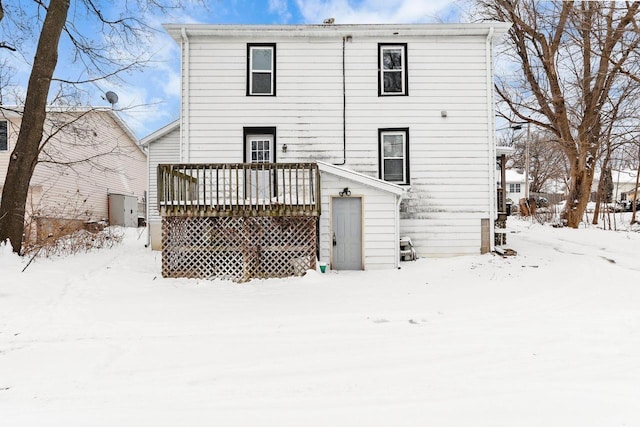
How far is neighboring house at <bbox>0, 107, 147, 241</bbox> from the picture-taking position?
14.7 metres

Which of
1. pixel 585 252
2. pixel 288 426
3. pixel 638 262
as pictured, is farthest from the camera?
pixel 585 252

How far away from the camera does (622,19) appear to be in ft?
34.2

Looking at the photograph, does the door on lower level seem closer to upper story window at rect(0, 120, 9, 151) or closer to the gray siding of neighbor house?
the gray siding of neighbor house

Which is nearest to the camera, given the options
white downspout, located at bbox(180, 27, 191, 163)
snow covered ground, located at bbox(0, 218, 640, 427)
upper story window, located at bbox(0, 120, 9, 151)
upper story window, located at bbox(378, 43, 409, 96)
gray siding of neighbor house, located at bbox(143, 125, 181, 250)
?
snow covered ground, located at bbox(0, 218, 640, 427)

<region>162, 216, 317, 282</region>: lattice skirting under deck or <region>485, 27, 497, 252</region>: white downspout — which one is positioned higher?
<region>485, 27, 497, 252</region>: white downspout

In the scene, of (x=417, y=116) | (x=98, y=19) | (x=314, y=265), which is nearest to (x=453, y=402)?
(x=314, y=265)

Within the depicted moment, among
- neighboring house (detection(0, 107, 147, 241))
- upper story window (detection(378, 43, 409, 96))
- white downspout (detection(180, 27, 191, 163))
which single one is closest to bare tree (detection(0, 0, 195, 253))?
white downspout (detection(180, 27, 191, 163))

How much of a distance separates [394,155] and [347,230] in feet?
9.37

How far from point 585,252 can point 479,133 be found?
4.60 metres

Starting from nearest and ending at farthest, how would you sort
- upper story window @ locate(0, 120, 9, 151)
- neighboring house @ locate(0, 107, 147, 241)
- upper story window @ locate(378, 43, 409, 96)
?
upper story window @ locate(378, 43, 409, 96) < neighboring house @ locate(0, 107, 147, 241) < upper story window @ locate(0, 120, 9, 151)

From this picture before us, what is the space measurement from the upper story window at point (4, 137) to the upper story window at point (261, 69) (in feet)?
40.2

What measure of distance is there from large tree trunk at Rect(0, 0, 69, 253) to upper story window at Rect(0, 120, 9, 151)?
9.35 meters

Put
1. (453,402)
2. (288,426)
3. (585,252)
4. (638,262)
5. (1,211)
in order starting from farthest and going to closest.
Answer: (585,252) < (638,262) < (1,211) < (453,402) < (288,426)

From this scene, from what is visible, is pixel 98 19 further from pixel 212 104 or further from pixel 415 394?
pixel 415 394
